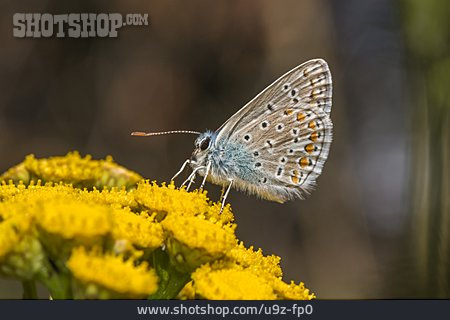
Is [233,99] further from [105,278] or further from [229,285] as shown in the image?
[105,278]

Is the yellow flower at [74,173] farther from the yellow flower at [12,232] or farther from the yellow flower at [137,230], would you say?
the yellow flower at [12,232]

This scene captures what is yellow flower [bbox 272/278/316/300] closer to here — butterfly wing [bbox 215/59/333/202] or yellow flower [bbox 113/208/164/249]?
yellow flower [bbox 113/208/164/249]

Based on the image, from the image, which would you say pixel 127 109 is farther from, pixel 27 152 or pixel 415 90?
pixel 415 90

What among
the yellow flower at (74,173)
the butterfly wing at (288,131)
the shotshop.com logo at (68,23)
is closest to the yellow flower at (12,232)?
the yellow flower at (74,173)

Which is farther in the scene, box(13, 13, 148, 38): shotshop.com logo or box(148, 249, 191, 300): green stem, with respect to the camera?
box(13, 13, 148, 38): shotshop.com logo

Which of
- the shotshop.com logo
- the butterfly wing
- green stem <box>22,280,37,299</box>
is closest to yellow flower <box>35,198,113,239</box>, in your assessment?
green stem <box>22,280,37,299</box>
